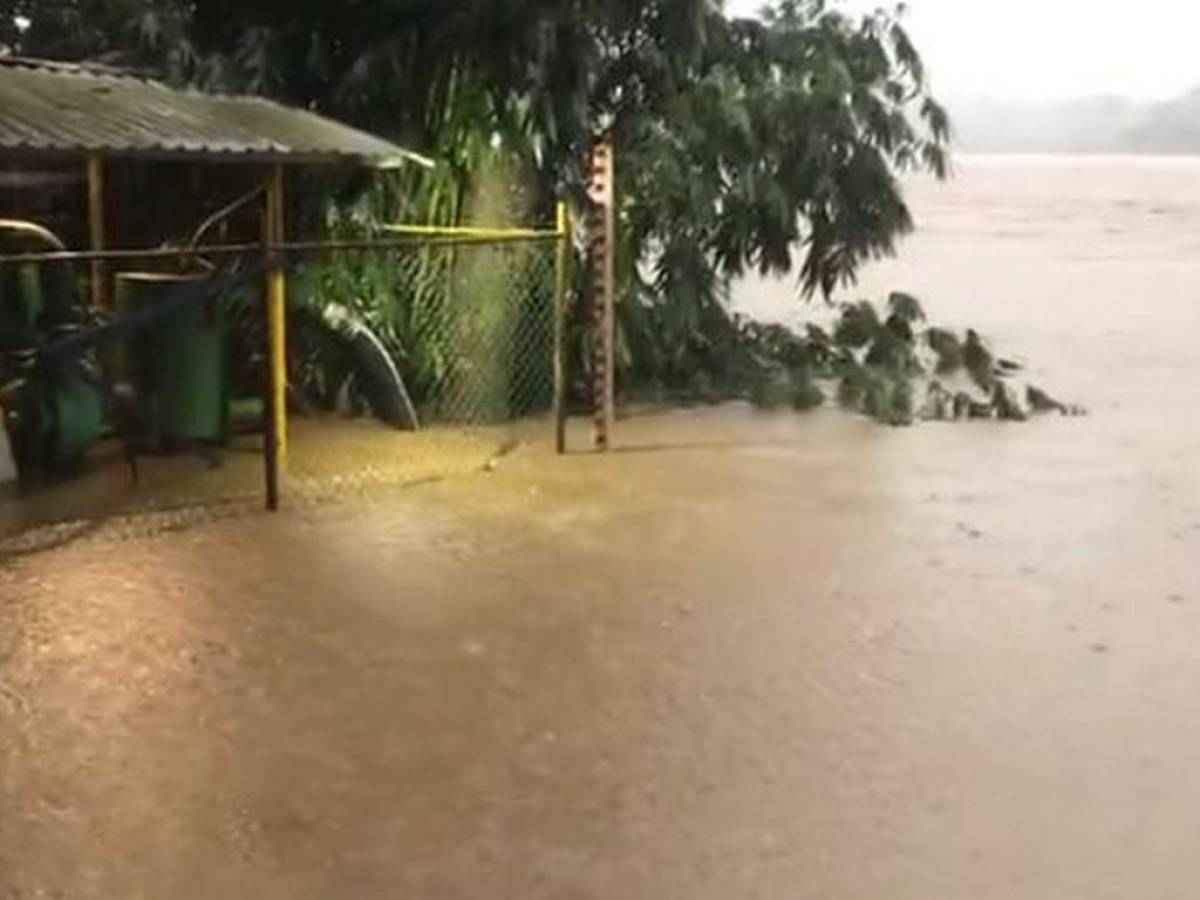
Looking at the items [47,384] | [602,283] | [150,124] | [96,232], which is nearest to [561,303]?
[602,283]

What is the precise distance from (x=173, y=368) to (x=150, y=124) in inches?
79.9

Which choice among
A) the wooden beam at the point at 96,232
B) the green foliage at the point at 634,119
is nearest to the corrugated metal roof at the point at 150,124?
the wooden beam at the point at 96,232

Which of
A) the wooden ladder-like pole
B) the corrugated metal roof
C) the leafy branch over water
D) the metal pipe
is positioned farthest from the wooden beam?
the leafy branch over water

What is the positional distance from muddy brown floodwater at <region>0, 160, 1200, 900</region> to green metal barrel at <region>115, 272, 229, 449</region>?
1.88 metres

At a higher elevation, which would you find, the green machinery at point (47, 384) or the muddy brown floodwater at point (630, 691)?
the green machinery at point (47, 384)

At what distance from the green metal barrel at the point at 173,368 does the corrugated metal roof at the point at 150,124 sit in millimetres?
1225

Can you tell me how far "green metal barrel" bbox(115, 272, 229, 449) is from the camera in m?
11.9

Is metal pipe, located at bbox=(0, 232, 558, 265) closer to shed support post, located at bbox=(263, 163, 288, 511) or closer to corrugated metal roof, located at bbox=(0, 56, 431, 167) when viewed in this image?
shed support post, located at bbox=(263, 163, 288, 511)

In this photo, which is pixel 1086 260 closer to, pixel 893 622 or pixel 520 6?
pixel 520 6

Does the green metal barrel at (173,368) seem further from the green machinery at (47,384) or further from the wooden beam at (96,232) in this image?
the wooden beam at (96,232)

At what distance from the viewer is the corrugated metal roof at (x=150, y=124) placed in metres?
9.62

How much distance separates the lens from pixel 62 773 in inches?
231

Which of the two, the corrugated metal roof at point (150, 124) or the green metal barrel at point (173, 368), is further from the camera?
the green metal barrel at point (173, 368)

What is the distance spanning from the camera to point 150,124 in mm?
10391
